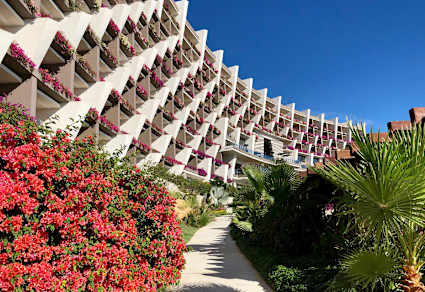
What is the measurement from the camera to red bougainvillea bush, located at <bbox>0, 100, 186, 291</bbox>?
3605 mm

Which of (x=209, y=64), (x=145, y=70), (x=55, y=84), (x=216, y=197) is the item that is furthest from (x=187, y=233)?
(x=209, y=64)

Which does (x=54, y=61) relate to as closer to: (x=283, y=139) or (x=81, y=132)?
(x=81, y=132)

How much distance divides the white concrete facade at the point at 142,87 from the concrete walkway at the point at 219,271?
332 centimetres

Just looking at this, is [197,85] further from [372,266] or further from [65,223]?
[372,266]

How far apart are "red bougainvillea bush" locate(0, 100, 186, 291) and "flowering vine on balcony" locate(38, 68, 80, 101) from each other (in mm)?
13090

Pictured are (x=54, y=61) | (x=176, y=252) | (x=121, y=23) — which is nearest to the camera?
(x=176, y=252)

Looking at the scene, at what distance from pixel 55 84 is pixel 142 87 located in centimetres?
1430

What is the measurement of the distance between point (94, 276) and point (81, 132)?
19.4 m

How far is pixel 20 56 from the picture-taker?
1386 centimetres

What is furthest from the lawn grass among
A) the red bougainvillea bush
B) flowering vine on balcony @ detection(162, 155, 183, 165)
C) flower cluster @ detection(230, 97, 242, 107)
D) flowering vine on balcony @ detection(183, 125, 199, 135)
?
flower cluster @ detection(230, 97, 242, 107)

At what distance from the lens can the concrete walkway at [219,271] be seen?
265 inches

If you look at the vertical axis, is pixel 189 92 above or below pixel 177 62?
below

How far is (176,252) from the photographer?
18.6 ft

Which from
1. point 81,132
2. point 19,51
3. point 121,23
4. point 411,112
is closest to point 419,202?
point 411,112
